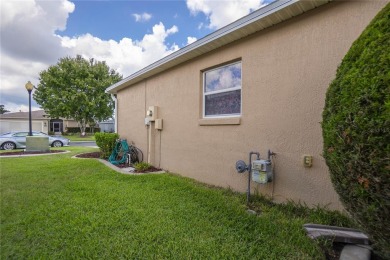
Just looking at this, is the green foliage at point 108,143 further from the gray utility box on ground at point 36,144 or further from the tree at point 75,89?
the tree at point 75,89

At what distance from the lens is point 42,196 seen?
3.92m

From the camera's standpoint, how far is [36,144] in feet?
37.4

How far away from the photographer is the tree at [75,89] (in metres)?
25.8

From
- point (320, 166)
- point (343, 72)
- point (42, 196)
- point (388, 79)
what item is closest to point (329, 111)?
point (343, 72)

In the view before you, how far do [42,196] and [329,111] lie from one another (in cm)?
488

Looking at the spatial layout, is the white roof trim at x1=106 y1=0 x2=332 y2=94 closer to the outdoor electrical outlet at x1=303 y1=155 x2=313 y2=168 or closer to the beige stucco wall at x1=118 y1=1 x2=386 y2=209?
the beige stucco wall at x1=118 y1=1 x2=386 y2=209

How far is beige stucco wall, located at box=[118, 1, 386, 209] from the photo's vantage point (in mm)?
2949

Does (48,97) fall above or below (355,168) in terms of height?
above

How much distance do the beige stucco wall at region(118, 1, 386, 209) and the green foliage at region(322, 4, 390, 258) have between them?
122 cm

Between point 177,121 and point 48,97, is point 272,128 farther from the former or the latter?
point 48,97

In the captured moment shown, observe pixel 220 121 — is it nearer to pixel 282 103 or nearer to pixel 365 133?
pixel 282 103

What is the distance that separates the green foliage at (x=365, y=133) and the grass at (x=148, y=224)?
84 centimetres

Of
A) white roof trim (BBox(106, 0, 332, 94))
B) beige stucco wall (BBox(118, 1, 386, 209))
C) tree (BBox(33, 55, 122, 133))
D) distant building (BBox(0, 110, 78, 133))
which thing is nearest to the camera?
beige stucco wall (BBox(118, 1, 386, 209))

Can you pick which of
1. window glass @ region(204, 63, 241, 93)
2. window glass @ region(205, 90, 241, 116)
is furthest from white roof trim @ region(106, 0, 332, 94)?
window glass @ region(205, 90, 241, 116)
